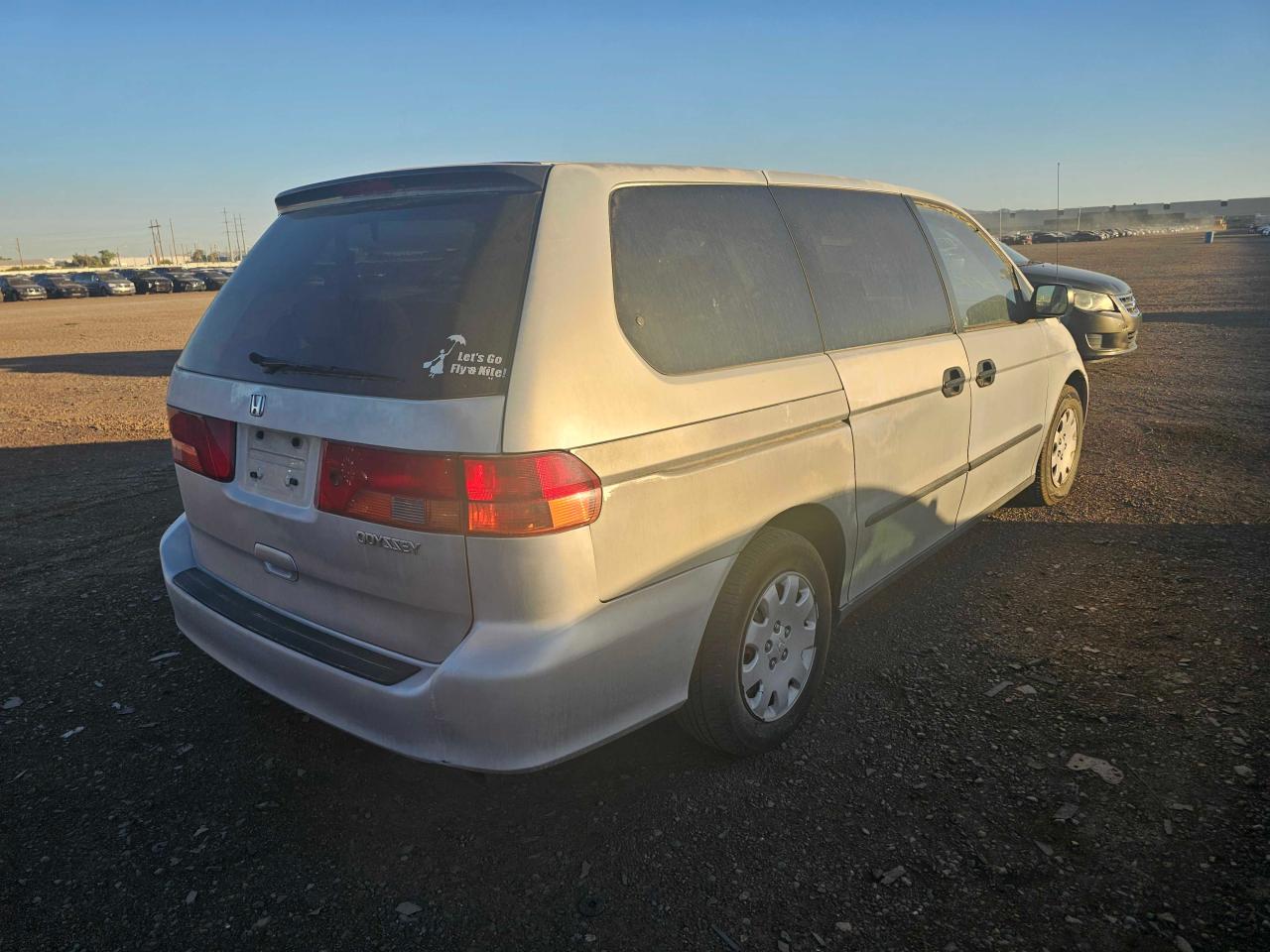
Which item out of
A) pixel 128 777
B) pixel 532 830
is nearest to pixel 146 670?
pixel 128 777

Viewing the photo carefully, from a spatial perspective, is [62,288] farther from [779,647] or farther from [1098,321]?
[779,647]

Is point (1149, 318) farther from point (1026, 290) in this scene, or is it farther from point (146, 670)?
point (146, 670)

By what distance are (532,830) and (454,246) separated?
66.0 inches

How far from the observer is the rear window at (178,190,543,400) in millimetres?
2254

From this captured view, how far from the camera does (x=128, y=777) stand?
2.93m

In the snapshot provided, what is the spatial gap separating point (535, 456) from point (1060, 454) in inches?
167

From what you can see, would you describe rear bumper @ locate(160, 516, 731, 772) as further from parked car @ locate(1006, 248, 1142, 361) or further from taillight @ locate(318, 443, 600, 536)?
parked car @ locate(1006, 248, 1142, 361)

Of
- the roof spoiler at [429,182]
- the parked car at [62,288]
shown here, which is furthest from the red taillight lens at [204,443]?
the parked car at [62,288]

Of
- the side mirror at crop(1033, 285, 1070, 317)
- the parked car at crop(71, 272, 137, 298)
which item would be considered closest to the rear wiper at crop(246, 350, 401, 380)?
the side mirror at crop(1033, 285, 1070, 317)

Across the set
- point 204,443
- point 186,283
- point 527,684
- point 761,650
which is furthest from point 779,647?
point 186,283

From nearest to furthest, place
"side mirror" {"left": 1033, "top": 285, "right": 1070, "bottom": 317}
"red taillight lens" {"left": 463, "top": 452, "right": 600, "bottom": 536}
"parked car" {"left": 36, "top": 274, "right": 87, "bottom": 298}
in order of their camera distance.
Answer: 1. "red taillight lens" {"left": 463, "top": 452, "right": 600, "bottom": 536}
2. "side mirror" {"left": 1033, "top": 285, "right": 1070, "bottom": 317}
3. "parked car" {"left": 36, "top": 274, "right": 87, "bottom": 298}

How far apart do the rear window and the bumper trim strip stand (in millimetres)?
686

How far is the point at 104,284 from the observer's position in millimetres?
46719

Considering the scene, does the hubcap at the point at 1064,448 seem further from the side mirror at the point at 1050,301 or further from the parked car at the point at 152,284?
the parked car at the point at 152,284
